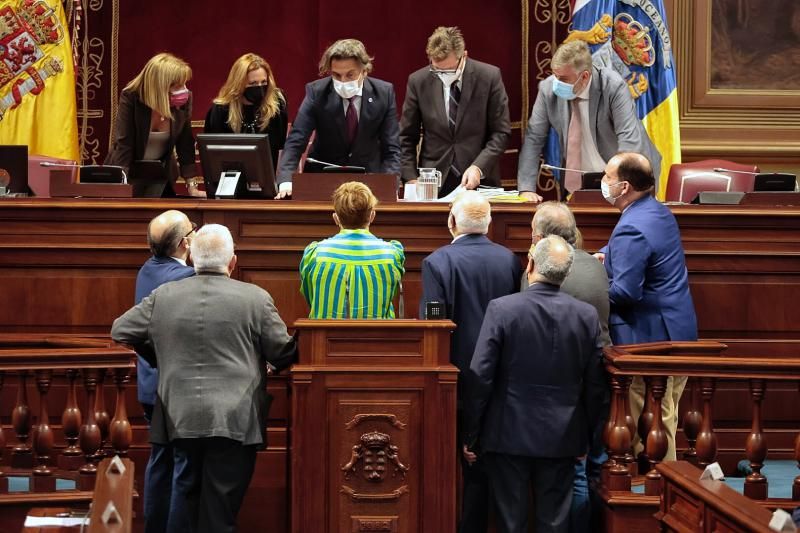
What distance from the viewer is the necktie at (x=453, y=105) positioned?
22.5 ft

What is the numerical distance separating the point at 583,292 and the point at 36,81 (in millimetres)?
5123

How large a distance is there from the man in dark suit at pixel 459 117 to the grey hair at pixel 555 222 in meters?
1.99

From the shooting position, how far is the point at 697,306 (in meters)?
5.77

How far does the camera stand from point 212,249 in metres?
4.40

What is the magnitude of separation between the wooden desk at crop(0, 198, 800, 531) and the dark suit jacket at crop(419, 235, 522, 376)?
1.00m

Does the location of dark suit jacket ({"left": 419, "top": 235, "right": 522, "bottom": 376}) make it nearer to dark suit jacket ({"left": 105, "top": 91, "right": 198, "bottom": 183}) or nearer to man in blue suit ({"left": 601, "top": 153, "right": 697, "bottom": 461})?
man in blue suit ({"left": 601, "top": 153, "right": 697, "bottom": 461})

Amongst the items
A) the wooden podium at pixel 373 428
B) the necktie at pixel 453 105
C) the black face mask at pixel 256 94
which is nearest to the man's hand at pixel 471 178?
the necktie at pixel 453 105

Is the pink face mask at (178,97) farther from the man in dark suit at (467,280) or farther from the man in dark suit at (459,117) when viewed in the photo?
the man in dark suit at (467,280)

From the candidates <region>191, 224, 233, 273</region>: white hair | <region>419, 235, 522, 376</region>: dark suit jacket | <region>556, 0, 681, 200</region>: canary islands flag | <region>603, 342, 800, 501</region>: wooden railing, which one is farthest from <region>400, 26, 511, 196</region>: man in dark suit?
<region>191, 224, 233, 273</region>: white hair

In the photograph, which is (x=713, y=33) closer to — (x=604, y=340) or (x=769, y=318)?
(x=769, y=318)

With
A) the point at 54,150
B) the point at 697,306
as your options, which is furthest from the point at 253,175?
the point at 54,150

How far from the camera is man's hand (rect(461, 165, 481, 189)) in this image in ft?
21.1

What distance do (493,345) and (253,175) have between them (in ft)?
7.15

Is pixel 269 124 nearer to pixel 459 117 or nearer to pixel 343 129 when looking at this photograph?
pixel 343 129
